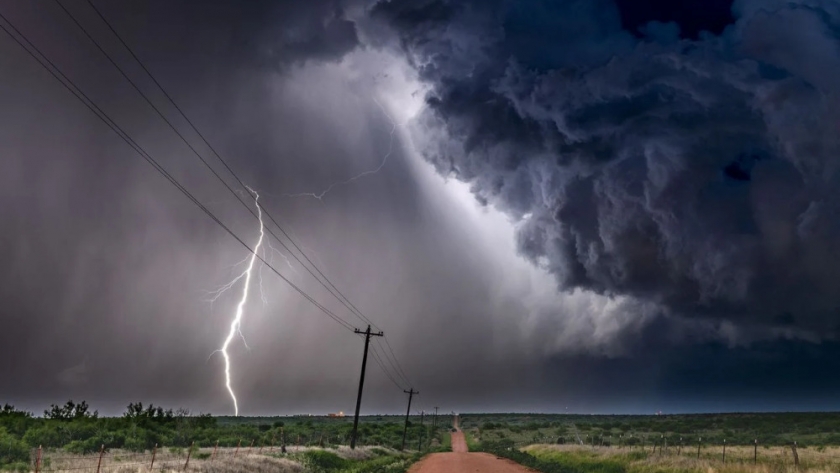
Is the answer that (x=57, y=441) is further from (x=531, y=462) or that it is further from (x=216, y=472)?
(x=531, y=462)

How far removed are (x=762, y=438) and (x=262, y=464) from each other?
64.2 m

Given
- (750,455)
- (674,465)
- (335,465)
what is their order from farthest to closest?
(750,455) → (335,465) → (674,465)

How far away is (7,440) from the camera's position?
1416 inches

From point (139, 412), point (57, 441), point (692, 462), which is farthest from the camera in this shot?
point (139, 412)

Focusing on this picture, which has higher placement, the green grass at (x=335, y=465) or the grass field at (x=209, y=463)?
the grass field at (x=209, y=463)

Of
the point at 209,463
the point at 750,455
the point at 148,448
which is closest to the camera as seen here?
the point at 209,463

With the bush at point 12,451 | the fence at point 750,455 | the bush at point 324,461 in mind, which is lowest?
the bush at point 324,461

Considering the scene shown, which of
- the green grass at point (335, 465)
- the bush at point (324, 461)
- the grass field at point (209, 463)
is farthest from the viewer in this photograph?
the bush at point (324, 461)

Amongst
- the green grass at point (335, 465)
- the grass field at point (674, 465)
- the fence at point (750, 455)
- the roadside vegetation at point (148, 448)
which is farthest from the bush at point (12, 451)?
the fence at point (750, 455)

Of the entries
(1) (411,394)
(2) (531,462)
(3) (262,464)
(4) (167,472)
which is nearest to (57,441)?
(3) (262,464)

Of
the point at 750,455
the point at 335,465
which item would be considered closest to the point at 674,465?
the point at 750,455

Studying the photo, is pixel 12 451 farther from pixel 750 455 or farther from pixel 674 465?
pixel 750 455

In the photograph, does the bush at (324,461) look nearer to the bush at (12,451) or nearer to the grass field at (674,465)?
the grass field at (674,465)

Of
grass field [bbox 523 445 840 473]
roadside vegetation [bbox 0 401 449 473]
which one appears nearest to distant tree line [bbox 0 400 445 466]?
roadside vegetation [bbox 0 401 449 473]
